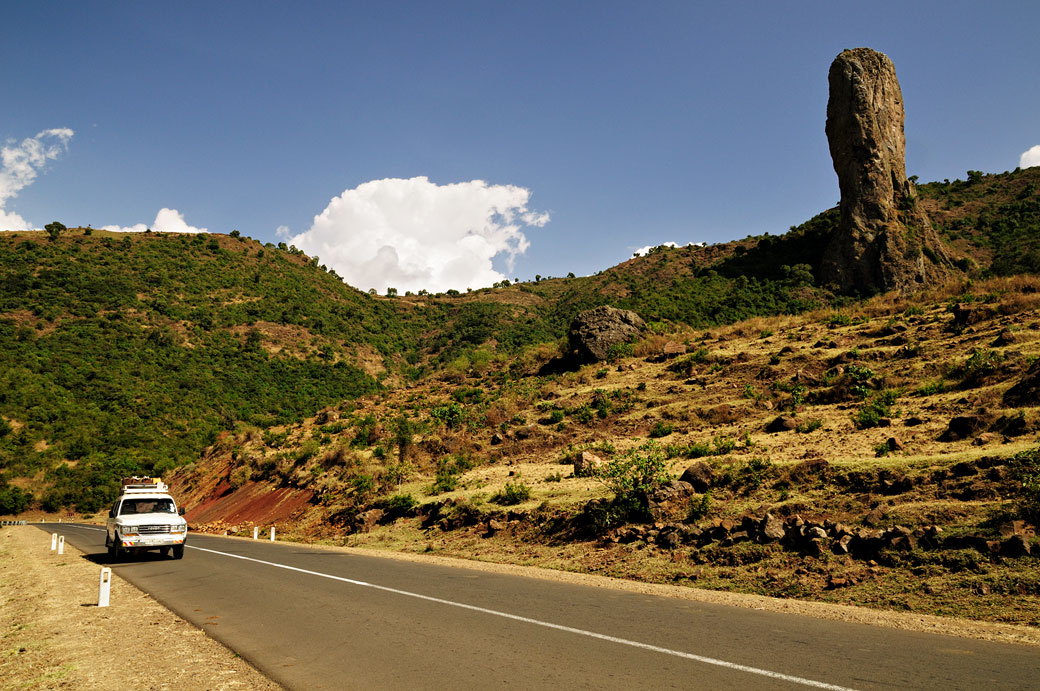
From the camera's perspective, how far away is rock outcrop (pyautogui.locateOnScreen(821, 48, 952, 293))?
1631 inches

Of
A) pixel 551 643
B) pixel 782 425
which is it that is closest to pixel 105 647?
pixel 551 643

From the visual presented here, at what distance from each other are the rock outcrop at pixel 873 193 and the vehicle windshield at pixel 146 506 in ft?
146

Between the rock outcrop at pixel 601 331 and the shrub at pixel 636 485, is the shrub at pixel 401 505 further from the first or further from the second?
the rock outcrop at pixel 601 331

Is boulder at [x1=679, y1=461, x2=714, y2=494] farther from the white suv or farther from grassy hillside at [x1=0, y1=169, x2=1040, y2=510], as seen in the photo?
grassy hillside at [x1=0, y1=169, x2=1040, y2=510]

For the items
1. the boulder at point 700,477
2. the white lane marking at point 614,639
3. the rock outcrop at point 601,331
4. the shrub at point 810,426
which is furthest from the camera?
the rock outcrop at point 601,331

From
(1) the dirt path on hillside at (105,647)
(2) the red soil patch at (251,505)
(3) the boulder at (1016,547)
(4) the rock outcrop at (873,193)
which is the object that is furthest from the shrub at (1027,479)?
(4) the rock outcrop at (873,193)

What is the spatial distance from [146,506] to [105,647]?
11895mm

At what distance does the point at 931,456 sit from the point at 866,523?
3.51 meters

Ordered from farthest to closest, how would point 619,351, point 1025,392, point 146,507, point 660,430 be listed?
point 619,351 → point 660,430 → point 146,507 → point 1025,392

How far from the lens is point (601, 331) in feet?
129

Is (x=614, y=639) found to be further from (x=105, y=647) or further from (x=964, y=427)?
(x=964, y=427)

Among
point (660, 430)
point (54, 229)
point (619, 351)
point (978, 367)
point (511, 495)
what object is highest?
point (54, 229)

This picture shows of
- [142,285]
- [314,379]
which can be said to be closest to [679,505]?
[314,379]

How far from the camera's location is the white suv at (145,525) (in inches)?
650
